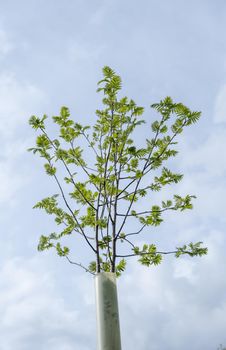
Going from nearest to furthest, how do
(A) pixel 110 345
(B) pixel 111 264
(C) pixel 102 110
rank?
(A) pixel 110 345 → (B) pixel 111 264 → (C) pixel 102 110

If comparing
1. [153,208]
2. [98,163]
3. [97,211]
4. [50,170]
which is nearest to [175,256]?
[153,208]

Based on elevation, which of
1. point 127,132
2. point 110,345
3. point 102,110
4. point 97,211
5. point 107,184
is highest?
point 102,110

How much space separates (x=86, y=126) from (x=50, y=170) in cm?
77

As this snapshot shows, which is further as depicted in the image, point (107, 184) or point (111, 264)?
point (107, 184)

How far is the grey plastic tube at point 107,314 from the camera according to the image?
3.33 meters

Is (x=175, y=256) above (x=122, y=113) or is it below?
below

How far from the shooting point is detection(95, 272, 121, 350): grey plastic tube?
10.9 ft

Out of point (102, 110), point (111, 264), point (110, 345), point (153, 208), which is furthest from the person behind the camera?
point (102, 110)

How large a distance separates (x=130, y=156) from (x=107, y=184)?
49cm

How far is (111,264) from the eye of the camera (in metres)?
4.08

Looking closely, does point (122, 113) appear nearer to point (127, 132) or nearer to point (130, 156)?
point (127, 132)

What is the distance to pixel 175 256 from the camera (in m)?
4.60

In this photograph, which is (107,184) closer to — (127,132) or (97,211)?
(97,211)

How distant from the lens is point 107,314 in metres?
3.38
